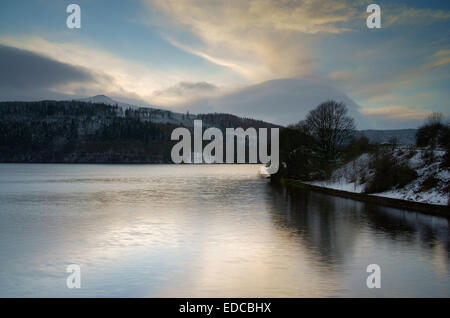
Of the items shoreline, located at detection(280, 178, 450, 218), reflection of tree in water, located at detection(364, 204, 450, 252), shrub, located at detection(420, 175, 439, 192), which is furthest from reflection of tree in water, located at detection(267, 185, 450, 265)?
shrub, located at detection(420, 175, 439, 192)

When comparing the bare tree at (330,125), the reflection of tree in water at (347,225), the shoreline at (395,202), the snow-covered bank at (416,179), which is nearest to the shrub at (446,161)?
the snow-covered bank at (416,179)

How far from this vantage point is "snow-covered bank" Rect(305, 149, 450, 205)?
24.3 meters

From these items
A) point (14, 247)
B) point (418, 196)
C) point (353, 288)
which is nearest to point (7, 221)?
point (14, 247)

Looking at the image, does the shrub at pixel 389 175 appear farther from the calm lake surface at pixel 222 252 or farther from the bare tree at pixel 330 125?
the bare tree at pixel 330 125

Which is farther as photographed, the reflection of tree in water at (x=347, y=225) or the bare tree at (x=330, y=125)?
the bare tree at (x=330, y=125)

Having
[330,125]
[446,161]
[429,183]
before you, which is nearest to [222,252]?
[429,183]

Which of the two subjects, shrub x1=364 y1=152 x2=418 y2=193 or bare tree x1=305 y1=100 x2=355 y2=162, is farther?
bare tree x1=305 y1=100 x2=355 y2=162

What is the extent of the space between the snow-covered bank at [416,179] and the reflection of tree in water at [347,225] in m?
2.39

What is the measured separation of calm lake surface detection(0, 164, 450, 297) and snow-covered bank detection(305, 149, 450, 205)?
3.21 metres

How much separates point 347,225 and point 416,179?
42.9 feet

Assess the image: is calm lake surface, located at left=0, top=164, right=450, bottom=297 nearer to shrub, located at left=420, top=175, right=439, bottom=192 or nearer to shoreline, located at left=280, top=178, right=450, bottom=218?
shoreline, located at left=280, top=178, right=450, bottom=218

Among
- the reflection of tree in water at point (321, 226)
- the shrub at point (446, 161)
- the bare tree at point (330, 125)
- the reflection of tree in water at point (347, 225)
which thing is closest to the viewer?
the reflection of tree in water at point (321, 226)

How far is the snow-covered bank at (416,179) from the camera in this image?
79.6ft

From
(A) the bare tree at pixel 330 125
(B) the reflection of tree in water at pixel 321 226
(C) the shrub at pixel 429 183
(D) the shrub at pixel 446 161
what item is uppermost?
(A) the bare tree at pixel 330 125
